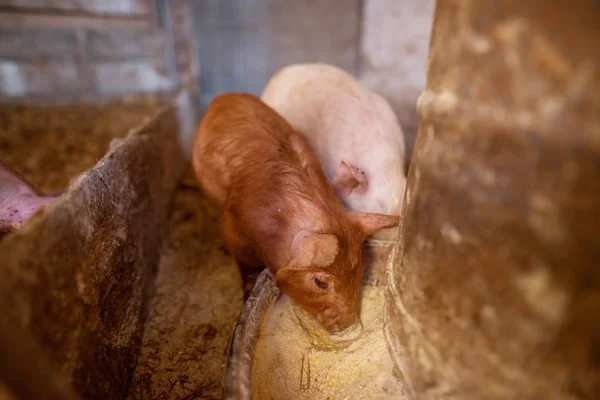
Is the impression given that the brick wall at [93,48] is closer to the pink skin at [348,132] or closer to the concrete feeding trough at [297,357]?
the pink skin at [348,132]

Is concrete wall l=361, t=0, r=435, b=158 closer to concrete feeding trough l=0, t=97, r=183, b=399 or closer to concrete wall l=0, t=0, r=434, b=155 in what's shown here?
concrete wall l=0, t=0, r=434, b=155

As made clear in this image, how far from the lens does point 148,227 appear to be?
2.76m

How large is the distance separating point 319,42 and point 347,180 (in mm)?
3442

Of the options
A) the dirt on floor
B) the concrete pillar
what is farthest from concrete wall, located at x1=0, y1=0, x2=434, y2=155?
the concrete pillar

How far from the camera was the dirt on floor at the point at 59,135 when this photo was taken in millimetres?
4160

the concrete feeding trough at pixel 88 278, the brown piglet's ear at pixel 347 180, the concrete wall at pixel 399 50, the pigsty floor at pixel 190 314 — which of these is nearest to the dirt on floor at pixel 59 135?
the pigsty floor at pixel 190 314

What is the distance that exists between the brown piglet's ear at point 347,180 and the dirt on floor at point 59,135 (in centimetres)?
233

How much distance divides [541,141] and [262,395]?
4.22 feet

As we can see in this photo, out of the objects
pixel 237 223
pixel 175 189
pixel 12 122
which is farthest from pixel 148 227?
pixel 12 122

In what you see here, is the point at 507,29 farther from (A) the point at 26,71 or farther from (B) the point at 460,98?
(A) the point at 26,71

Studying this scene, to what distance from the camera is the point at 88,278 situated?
5.41 ft

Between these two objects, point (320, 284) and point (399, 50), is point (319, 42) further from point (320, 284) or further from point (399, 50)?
point (320, 284)

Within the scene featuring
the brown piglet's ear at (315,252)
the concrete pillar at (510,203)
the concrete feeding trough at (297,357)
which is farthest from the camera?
the brown piglet's ear at (315,252)

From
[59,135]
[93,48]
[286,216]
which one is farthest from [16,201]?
[93,48]
